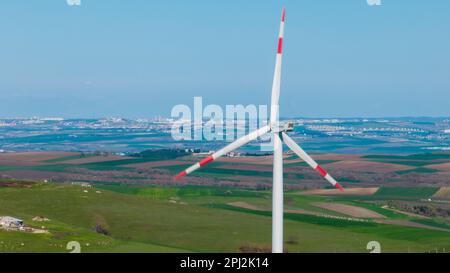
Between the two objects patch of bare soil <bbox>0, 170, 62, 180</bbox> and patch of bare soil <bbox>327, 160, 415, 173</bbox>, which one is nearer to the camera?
patch of bare soil <bbox>0, 170, 62, 180</bbox>

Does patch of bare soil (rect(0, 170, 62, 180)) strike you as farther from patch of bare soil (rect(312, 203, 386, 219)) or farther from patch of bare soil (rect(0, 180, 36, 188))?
patch of bare soil (rect(312, 203, 386, 219))

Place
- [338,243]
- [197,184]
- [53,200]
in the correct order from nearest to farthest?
[338,243]
[53,200]
[197,184]

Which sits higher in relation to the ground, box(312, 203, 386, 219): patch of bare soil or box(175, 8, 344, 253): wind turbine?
box(175, 8, 344, 253): wind turbine

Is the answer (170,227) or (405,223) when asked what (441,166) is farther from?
(170,227)

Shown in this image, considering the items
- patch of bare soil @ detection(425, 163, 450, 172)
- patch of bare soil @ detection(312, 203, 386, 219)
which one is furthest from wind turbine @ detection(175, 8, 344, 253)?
patch of bare soil @ detection(425, 163, 450, 172)
